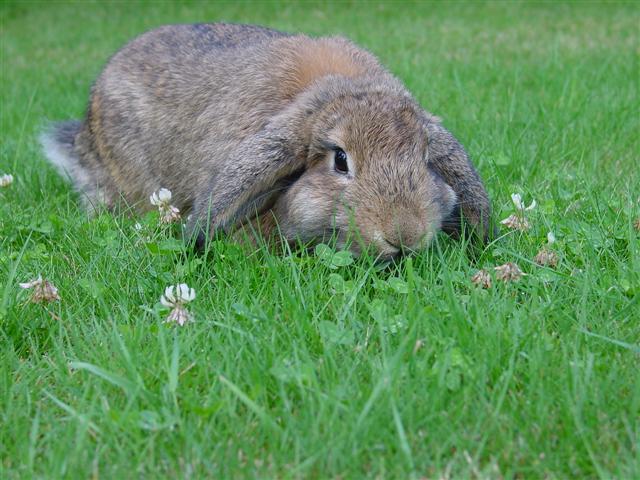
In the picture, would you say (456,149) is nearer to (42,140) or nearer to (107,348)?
(107,348)

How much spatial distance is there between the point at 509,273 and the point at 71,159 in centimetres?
336

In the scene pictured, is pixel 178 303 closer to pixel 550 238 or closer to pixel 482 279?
pixel 482 279

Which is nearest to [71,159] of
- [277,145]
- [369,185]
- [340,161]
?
[277,145]

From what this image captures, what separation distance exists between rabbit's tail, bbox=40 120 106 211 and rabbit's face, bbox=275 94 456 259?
1.52m

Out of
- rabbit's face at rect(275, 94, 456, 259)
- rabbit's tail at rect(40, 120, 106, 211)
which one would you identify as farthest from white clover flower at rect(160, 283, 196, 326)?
rabbit's tail at rect(40, 120, 106, 211)

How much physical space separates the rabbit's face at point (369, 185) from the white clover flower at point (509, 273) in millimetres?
326

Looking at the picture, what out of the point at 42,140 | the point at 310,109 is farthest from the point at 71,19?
the point at 310,109

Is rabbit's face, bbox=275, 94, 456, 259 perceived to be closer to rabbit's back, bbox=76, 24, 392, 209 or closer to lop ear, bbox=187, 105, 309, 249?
lop ear, bbox=187, 105, 309, 249

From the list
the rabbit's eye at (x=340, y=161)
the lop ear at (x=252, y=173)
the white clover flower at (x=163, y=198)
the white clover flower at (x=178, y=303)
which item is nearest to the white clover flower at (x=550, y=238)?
the rabbit's eye at (x=340, y=161)

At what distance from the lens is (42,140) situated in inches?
232

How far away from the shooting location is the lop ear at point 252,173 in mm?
3842

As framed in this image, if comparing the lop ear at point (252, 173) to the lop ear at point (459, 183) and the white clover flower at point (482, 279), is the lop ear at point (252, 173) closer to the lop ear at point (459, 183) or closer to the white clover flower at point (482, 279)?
the lop ear at point (459, 183)

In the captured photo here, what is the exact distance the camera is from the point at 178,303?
312 cm

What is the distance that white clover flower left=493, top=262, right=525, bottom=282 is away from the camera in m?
3.27
